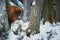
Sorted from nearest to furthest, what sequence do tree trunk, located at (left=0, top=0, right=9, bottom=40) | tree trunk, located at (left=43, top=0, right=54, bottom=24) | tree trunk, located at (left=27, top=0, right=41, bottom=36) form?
tree trunk, located at (left=0, top=0, right=9, bottom=40) → tree trunk, located at (left=27, top=0, right=41, bottom=36) → tree trunk, located at (left=43, top=0, right=54, bottom=24)

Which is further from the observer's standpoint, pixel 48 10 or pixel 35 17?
pixel 48 10

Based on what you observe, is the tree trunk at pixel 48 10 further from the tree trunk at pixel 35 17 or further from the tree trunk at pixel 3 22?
the tree trunk at pixel 3 22

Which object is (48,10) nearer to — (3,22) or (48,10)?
(48,10)

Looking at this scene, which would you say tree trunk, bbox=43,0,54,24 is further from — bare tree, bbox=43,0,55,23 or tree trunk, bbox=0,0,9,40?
tree trunk, bbox=0,0,9,40

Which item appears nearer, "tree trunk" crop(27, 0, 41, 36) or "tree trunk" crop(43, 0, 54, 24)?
"tree trunk" crop(27, 0, 41, 36)

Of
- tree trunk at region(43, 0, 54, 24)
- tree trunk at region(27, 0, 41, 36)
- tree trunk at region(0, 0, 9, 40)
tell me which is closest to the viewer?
tree trunk at region(0, 0, 9, 40)

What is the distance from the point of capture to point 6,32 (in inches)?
367

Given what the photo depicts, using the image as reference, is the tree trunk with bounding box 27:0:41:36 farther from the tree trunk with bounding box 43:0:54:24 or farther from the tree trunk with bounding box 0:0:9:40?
the tree trunk with bounding box 43:0:54:24

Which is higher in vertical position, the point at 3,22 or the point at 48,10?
the point at 48,10

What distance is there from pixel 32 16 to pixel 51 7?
1810mm

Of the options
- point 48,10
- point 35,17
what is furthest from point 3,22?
point 48,10

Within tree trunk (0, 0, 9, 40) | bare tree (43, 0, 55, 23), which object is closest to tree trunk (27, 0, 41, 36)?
tree trunk (0, 0, 9, 40)

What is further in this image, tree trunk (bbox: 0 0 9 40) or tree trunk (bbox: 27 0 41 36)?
tree trunk (bbox: 27 0 41 36)

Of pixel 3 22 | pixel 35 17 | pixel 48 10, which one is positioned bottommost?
pixel 3 22
